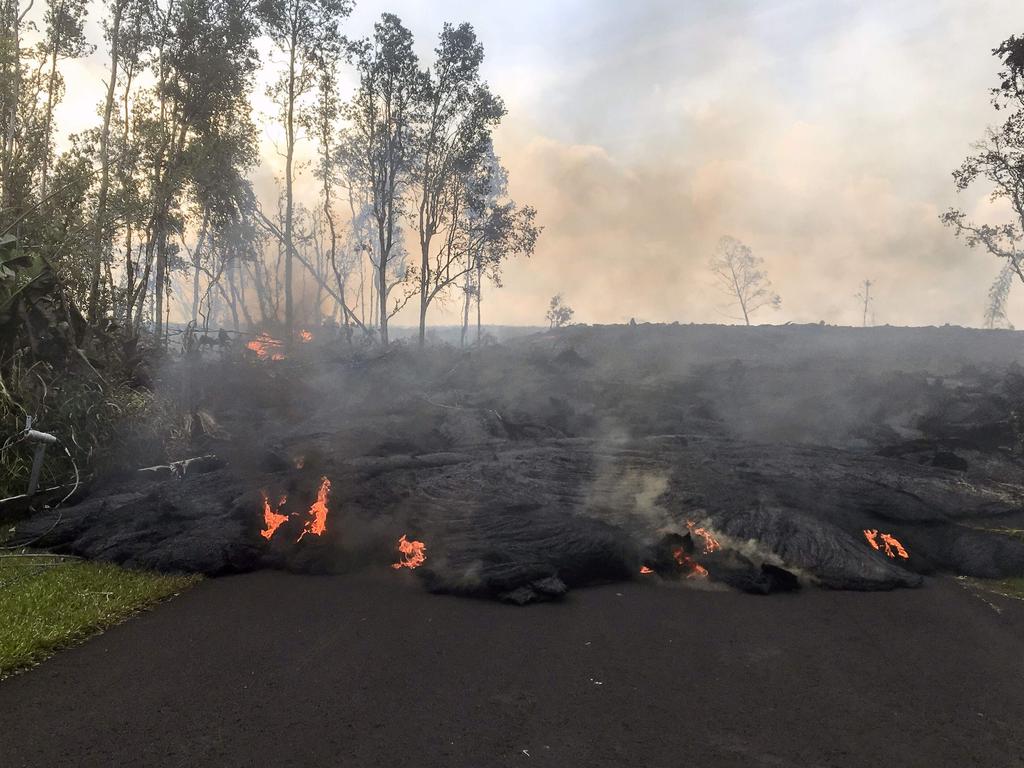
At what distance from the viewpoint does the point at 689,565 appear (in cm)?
977

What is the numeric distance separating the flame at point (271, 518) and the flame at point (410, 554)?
2.33 meters

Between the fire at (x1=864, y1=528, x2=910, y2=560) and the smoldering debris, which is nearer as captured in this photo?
the smoldering debris

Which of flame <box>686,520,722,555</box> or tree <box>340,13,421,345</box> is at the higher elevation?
tree <box>340,13,421,345</box>

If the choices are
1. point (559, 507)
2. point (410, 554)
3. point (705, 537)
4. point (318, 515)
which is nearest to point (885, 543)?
point (705, 537)

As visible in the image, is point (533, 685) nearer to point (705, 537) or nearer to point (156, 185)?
point (705, 537)

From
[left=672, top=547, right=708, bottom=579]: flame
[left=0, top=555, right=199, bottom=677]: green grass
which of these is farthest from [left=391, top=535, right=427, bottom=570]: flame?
[left=672, top=547, right=708, bottom=579]: flame

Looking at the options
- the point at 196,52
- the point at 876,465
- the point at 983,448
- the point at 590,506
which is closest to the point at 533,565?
the point at 590,506

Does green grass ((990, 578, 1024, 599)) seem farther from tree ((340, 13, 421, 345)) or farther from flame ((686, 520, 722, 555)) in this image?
tree ((340, 13, 421, 345))

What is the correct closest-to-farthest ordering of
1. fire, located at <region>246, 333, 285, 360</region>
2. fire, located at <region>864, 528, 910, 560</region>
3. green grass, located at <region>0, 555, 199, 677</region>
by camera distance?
green grass, located at <region>0, 555, 199, 677</region> < fire, located at <region>864, 528, 910, 560</region> < fire, located at <region>246, 333, 285, 360</region>

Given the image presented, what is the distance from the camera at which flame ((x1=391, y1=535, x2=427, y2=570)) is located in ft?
32.1

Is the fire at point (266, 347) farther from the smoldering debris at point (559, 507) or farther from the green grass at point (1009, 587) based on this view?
the green grass at point (1009, 587)

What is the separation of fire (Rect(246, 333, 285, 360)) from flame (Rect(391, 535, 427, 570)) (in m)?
24.0

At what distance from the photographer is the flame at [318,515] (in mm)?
10422

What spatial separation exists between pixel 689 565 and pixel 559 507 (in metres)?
2.82
